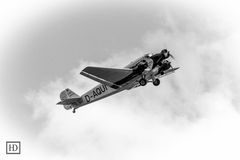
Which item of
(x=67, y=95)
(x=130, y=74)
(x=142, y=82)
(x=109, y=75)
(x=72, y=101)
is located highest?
(x=67, y=95)

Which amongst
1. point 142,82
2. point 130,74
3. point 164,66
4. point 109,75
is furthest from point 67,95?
point 164,66

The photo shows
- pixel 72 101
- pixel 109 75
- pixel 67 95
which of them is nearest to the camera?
pixel 109 75

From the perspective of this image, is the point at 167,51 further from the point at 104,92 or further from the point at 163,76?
the point at 104,92

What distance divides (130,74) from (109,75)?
2011mm

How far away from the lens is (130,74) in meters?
36.0

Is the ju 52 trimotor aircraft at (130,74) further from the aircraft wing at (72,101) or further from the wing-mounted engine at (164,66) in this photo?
the aircraft wing at (72,101)

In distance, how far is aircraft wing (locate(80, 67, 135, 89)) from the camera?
3531 cm

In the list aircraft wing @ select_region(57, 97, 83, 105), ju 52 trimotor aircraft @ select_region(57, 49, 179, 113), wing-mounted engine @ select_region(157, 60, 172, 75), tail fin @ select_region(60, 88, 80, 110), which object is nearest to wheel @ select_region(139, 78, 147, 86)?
ju 52 trimotor aircraft @ select_region(57, 49, 179, 113)

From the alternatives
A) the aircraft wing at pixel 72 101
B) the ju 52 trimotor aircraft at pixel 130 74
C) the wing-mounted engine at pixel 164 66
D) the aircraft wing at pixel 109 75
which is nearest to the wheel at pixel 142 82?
the ju 52 trimotor aircraft at pixel 130 74

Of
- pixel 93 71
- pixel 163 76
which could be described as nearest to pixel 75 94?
pixel 93 71

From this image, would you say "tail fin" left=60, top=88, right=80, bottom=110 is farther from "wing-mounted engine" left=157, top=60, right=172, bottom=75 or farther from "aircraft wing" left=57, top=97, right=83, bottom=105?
"wing-mounted engine" left=157, top=60, right=172, bottom=75

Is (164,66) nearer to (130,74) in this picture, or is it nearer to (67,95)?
(130,74)

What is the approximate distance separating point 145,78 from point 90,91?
21.3 ft

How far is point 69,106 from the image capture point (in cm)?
4209
